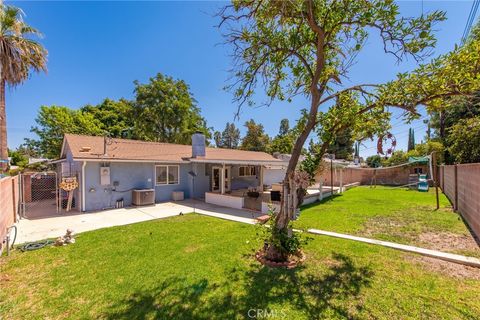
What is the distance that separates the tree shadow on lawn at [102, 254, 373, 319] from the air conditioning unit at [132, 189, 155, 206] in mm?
8949

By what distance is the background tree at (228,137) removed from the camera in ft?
200

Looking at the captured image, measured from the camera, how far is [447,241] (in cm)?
652

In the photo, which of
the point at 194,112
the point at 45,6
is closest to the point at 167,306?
the point at 45,6

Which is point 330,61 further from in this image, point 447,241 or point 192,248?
point 192,248

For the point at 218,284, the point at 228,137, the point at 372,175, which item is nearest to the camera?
the point at 218,284

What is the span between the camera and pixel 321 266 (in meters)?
5.00

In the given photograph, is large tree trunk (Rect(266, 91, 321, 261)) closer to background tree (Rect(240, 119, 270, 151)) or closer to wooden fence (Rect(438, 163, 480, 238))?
wooden fence (Rect(438, 163, 480, 238))

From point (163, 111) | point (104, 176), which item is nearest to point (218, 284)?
point (104, 176)

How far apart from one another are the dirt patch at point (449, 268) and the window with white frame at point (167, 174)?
1267 cm

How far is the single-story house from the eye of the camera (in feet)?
36.8

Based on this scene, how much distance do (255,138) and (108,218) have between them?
37.2 metres

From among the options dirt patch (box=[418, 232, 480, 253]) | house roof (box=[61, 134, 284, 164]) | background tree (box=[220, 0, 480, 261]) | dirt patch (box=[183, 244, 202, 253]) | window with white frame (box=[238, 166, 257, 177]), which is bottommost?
dirt patch (box=[418, 232, 480, 253])

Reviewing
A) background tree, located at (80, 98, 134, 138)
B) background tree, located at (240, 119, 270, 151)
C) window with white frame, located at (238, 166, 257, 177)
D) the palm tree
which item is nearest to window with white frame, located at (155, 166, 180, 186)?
window with white frame, located at (238, 166, 257, 177)

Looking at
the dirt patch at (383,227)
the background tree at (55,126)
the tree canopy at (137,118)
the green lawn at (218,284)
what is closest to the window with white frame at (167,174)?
the green lawn at (218,284)
